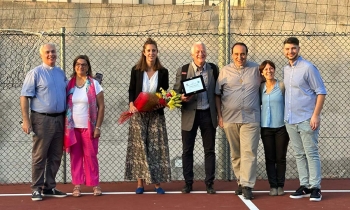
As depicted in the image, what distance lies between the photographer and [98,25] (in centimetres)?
1078

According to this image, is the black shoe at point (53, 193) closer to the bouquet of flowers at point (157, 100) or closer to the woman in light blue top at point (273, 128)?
the bouquet of flowers at point (157, 100)

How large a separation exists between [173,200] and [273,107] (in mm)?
1749

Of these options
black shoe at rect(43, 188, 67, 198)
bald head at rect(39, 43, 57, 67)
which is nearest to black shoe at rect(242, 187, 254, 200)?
black shoe at rect(43, 188, 67, 198)

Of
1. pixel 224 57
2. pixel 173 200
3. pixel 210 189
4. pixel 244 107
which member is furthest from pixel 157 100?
pixel 224 57

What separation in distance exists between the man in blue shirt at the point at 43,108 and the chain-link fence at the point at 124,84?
7.01 feet

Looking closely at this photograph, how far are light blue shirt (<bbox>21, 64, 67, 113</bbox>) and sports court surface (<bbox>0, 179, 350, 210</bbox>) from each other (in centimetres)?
120

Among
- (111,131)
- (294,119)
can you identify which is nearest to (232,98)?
(294,119)

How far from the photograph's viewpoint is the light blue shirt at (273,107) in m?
8.31

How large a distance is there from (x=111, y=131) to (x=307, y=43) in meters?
3.65

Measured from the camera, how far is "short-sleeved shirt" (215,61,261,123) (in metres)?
8.27

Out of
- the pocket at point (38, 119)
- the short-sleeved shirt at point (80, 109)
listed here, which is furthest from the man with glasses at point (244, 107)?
the pocket at point (38, 119)

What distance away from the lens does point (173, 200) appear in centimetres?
829

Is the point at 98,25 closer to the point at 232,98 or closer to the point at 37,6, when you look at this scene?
the point at 37,6

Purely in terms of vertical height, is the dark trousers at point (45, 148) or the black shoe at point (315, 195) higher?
the dark trousers at point (45, 148)
